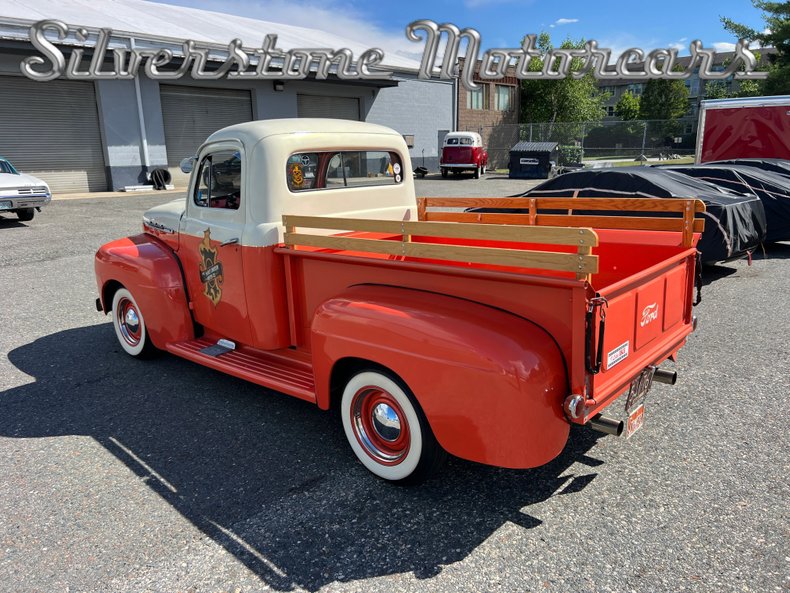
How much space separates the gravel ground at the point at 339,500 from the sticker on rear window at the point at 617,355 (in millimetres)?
758

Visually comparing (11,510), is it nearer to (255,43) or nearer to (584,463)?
(584,463)

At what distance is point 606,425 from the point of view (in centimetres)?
280

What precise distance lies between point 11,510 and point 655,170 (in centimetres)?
894

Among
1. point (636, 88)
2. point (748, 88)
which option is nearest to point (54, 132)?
point (748, 88)

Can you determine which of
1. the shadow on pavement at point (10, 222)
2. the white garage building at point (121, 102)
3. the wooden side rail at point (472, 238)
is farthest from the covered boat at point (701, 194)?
the white garage building at point (121, 102)

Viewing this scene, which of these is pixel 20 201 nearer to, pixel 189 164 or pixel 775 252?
pixel 189 164

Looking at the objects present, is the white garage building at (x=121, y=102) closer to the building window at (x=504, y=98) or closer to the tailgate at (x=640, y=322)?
the building window at (x=504, y=98)

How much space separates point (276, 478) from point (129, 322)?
2618 mm

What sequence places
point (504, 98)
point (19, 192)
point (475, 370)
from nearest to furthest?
point (475, 370), point (19, 192), point (504, 98)

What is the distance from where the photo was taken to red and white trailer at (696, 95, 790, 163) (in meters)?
13.2

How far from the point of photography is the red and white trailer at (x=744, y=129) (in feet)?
43.4

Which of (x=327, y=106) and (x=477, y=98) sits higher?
(x=477, y=98)

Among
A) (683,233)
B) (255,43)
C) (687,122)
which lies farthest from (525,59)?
(683,233)

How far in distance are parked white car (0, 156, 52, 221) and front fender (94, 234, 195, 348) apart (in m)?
9.22
